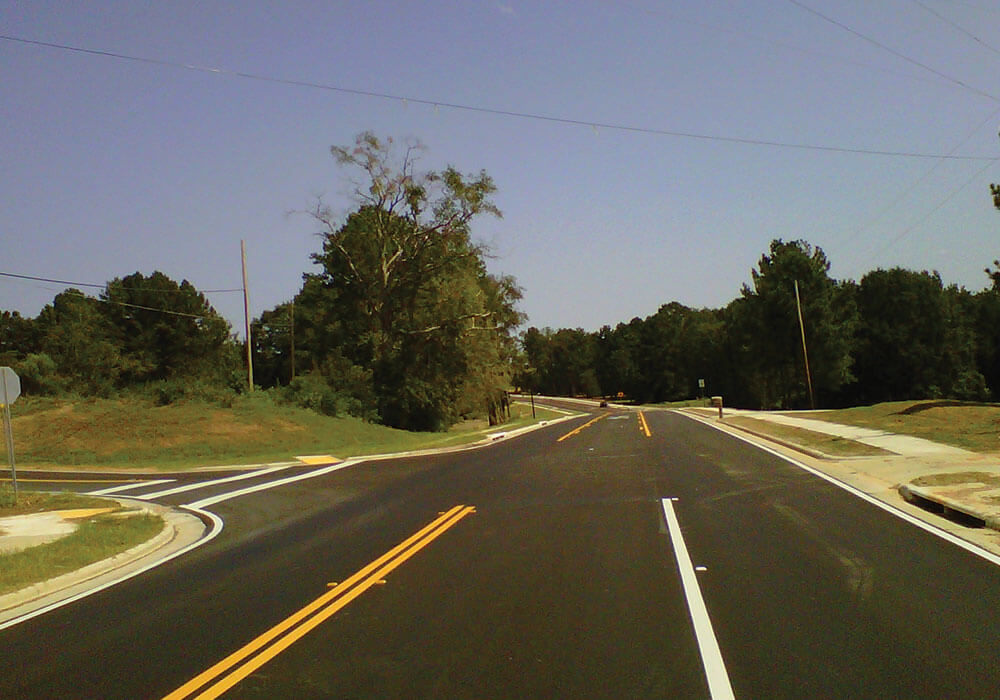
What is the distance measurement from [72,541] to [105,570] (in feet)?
6.52

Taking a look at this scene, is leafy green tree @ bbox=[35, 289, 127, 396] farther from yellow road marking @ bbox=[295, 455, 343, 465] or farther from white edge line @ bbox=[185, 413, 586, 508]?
white edge line @ bbox=[185, 413, 586, 508]

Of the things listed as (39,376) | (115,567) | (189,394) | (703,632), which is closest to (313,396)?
(189,394)

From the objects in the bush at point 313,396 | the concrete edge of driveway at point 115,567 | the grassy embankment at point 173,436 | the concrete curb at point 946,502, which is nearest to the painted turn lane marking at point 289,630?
the concrete edge of driveway at point 115,567

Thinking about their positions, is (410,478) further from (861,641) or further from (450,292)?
(450,292)

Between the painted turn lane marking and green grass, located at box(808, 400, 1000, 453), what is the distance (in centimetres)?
1478

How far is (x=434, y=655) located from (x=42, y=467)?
91.6ft

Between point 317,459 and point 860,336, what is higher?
point 860,336

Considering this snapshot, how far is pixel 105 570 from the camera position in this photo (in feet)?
35.2

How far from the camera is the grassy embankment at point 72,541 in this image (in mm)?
10117

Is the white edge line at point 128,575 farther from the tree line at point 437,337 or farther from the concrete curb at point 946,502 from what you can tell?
the tree line at point 437,337

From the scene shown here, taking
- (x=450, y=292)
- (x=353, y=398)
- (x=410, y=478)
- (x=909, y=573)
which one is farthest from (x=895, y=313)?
(x=909, y=573)

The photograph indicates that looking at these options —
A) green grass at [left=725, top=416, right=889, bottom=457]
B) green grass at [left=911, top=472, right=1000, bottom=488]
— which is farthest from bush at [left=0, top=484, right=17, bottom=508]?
green grass at [left=725, top=416, right=889, bottom=457]

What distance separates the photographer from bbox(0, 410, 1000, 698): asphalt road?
18.7 ft

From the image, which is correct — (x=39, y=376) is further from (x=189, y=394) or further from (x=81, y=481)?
(x=81, y=481)
